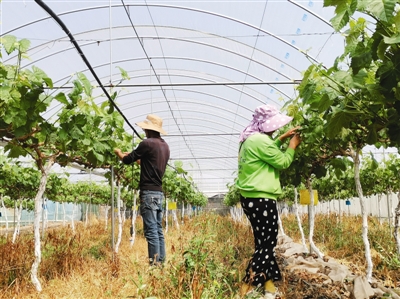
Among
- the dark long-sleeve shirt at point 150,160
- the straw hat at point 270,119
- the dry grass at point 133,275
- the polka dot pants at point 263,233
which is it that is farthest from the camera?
the dark long-sleeve shirt at point 150,160

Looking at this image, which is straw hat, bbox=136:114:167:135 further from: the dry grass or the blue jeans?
the dry grass

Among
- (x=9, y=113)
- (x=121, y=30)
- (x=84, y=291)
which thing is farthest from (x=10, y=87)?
(x=121, y=30)

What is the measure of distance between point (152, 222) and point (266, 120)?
1.57 meters

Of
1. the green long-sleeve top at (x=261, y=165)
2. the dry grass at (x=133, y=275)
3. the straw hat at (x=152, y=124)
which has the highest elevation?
the straw hat at (x=152, y=124)

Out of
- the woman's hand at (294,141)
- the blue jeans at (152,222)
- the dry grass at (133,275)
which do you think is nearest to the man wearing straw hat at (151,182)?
the blue jeans at (152,222)

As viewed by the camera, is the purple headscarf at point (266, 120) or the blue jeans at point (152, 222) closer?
the purple headscarf at point (266, 120)

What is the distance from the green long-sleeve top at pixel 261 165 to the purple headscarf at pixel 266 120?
13 centimetres

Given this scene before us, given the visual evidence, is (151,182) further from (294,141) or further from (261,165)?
(294,141)

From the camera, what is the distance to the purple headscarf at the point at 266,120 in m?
4.07

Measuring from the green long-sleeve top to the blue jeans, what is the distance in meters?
1.04

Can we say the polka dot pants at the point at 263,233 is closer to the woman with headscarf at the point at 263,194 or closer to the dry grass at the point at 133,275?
the woman with headscarf at the point at 263,194

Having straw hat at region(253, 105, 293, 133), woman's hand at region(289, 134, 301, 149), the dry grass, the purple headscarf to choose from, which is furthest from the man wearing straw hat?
woman's hand at region(289, 134, 301, 149)

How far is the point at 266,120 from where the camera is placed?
4.13m

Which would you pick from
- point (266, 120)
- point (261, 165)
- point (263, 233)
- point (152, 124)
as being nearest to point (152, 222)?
point (152, 124)
